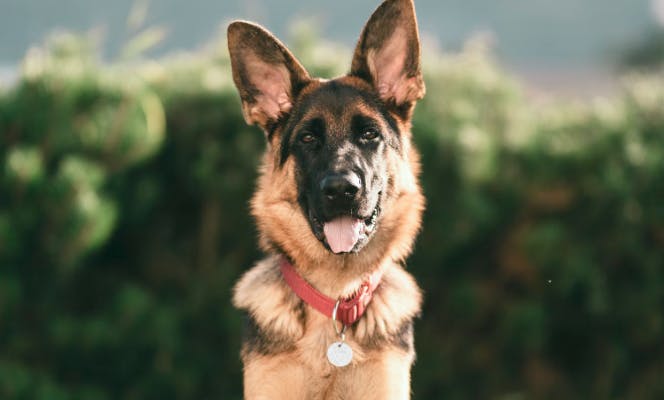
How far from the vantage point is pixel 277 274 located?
4.03m

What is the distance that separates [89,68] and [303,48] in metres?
2.14

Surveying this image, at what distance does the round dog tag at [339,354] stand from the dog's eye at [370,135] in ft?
3.59

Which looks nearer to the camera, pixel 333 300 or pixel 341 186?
pixel 341 186

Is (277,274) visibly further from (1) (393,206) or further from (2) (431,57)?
(2) (431,57)

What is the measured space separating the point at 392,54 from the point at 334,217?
3.43 feet

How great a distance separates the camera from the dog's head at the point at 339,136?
3.68 m

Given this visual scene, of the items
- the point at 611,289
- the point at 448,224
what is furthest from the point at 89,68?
the point at 611,289

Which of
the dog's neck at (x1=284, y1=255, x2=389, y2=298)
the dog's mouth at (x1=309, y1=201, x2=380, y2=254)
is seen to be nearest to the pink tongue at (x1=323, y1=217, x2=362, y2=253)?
the dog's mouth at (x1=309, y1=201, x2=380, y2=254)

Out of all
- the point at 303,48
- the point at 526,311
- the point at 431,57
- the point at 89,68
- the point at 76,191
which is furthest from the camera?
the point at 431,57

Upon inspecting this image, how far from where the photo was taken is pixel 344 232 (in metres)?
3.62

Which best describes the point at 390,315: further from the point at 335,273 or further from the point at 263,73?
the point at 263,73

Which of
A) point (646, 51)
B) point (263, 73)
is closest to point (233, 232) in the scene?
point (263, 73)

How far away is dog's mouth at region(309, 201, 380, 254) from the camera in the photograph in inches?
142

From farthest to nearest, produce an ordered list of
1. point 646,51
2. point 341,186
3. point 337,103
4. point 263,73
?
point 646,51
point 263,73
point 337,103
point 341,186
